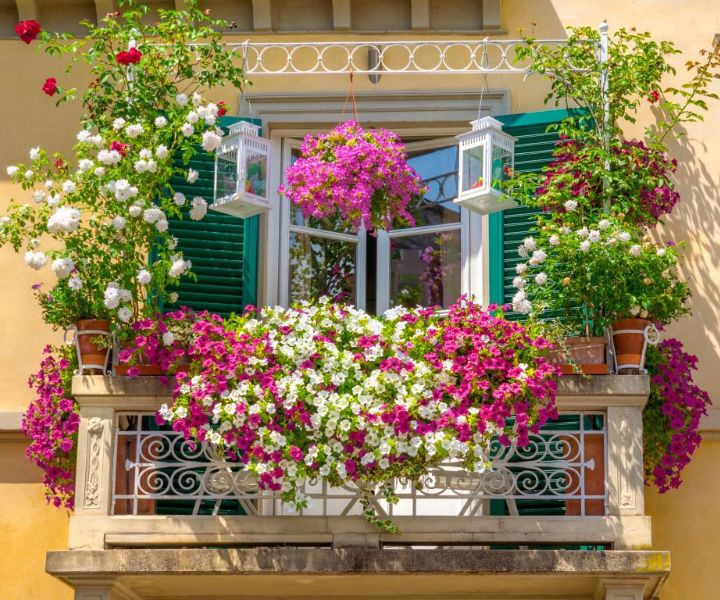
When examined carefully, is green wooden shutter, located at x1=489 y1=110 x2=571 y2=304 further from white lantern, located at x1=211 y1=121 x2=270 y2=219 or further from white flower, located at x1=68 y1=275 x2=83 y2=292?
white flower, located at x1=68 y1=275 x2=83 y2=292

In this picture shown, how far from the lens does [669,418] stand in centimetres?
898

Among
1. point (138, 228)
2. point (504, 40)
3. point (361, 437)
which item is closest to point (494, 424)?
point (361, 437)

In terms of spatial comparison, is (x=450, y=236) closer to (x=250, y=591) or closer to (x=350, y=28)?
(x=350, y=28)

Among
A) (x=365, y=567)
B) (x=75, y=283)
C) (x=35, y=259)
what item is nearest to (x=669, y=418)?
(x=365, y=567)

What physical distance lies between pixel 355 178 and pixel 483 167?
2.45 ft

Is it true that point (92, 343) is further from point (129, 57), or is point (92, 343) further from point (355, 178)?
point (355, 178)

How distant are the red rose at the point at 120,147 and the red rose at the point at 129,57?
1.54 ft

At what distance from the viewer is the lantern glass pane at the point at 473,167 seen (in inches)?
371

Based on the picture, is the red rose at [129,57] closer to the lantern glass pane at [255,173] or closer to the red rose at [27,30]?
the red rose at [27,30]

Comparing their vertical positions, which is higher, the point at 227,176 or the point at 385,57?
the point at 385,57

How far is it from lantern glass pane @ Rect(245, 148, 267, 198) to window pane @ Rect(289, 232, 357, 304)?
3.04 feet

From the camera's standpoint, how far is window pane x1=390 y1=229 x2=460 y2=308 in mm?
10289

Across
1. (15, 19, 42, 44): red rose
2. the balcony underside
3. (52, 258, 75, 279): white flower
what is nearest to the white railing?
the balcony underside

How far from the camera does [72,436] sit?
9.01 m
